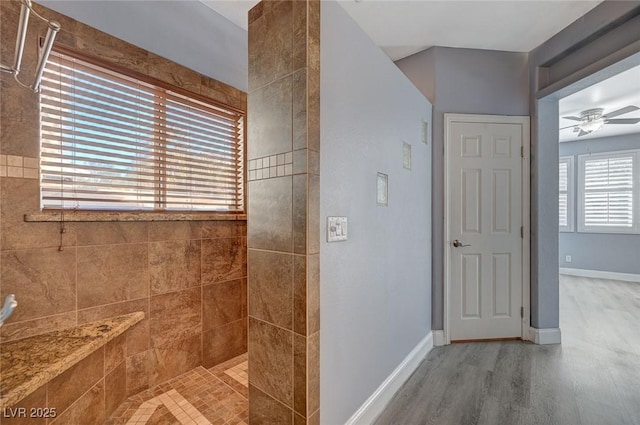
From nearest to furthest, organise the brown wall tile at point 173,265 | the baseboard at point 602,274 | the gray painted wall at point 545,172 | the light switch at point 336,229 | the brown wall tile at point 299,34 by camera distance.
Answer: the brown wall tile at point 299,34
the light switch at point 336,229
the brown wall tile at point 173,265
the gray painted wall at point 545,172
the baseboard at point 602,274

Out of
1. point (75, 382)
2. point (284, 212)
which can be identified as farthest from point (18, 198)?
point (284, 212)

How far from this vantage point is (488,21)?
2.43 m

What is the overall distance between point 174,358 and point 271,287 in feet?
4.40

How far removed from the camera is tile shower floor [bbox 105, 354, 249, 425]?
5.73 ft

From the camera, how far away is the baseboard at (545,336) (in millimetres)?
2771

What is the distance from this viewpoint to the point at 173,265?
2.13 metres

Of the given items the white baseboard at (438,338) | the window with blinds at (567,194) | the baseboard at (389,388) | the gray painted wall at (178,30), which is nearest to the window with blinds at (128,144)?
the gray painted wall at (178,30)

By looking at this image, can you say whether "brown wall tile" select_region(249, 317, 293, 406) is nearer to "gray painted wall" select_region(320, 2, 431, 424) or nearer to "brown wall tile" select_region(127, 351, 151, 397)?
"gray painted wall" select_region(320, 2, 431, 424)

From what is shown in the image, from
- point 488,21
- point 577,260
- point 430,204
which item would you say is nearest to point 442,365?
point 430,204

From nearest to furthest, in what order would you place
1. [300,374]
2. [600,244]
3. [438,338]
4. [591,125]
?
1. [300,374]
2. [438,338]
3. [591,125]
4. [600,244]

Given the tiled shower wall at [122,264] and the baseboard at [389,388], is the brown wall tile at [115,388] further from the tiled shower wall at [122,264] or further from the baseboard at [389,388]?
the baseboard at [389,388]

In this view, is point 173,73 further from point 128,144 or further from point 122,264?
point 122,264

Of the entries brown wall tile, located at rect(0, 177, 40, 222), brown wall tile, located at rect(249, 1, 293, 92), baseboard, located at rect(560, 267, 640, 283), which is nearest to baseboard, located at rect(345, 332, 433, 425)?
brown wall tile, located at rect(249, 1, 293, 92)

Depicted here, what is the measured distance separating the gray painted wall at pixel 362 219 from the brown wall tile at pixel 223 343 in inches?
50.4
